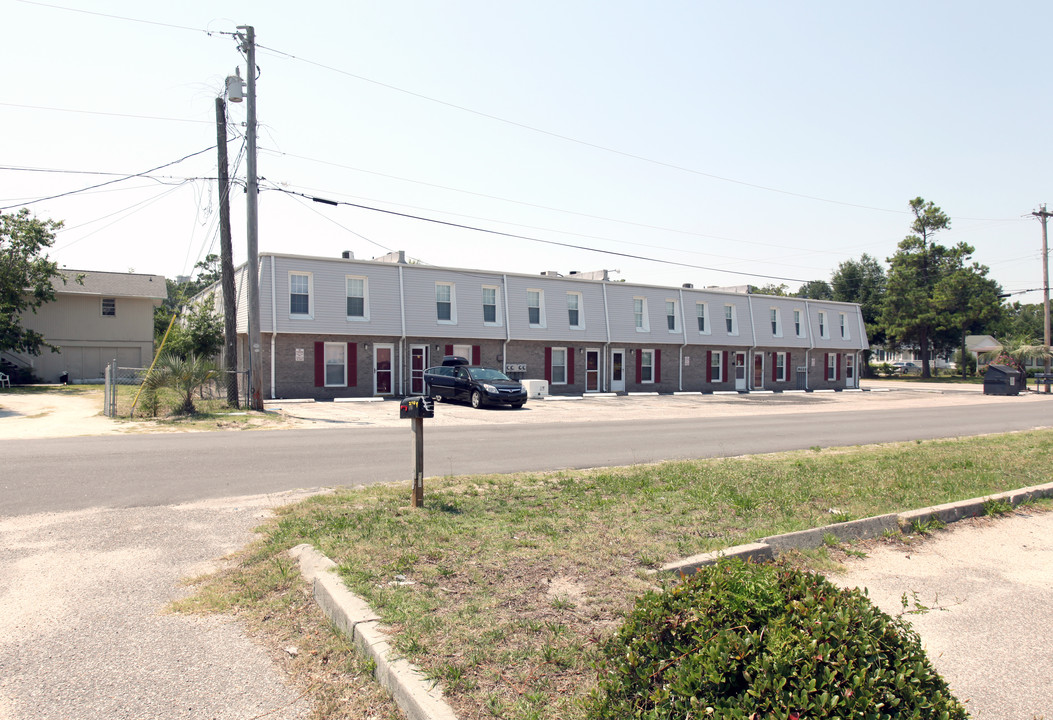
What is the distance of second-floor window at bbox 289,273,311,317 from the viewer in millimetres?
27516

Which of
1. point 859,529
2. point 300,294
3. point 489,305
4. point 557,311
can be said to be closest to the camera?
point 859,529

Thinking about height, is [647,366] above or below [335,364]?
below

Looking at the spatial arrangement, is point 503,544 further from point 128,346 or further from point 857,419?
point 128,346

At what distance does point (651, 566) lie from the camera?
5363mm

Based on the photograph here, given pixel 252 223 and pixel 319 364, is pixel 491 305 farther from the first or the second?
pixel 252 223

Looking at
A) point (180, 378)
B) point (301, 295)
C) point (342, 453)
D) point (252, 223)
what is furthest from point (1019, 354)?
point (180, 378)

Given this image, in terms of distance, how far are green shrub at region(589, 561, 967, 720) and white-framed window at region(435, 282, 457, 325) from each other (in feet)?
92.4

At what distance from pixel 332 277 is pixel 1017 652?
26.8 m

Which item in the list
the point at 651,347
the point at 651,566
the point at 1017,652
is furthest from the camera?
the point at 651,347

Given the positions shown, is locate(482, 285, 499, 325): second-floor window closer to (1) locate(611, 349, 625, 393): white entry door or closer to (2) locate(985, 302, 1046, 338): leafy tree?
(1) locate(611, 349, 625, 393): white entry door

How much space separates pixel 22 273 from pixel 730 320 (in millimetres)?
36140

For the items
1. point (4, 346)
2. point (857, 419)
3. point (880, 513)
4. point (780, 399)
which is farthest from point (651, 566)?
point (4, 346)

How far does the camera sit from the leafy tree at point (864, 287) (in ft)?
225

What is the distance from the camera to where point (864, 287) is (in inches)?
2805
